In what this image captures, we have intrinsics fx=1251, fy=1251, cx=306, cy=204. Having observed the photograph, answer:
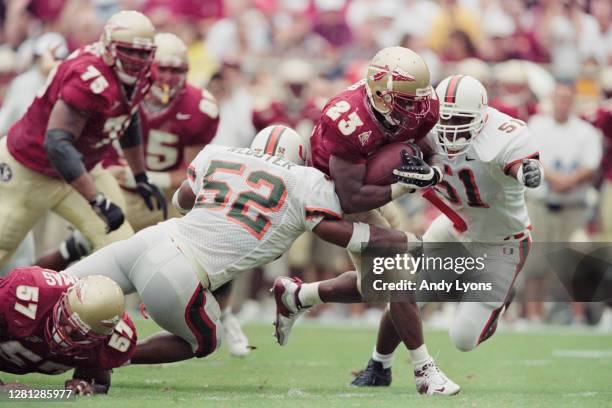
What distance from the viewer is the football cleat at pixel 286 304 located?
6.28 metres

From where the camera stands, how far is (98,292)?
5.37 meters

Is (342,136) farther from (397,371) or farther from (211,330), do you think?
(397,371)

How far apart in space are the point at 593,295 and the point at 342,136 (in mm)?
5557

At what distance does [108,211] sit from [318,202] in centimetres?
160

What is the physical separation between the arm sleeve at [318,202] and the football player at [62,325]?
943 mm

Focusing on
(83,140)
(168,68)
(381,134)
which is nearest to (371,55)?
(168,68)

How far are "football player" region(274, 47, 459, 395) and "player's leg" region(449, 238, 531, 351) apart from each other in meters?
0.61

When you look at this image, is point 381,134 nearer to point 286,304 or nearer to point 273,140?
point 273,140

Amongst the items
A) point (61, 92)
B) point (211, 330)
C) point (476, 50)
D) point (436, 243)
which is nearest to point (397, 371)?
point (436, 243)

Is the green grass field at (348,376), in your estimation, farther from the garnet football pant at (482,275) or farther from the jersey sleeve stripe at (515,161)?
the jersey sleeve stripe at (515,161)

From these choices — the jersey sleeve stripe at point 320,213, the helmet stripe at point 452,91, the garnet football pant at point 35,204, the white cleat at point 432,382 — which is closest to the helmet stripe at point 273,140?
the jersey sleeve stripe at point 320,213

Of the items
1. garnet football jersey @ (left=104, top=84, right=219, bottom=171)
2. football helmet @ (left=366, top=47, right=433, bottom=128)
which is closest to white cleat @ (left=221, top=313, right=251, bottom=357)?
garnet football jersey @ (left=104, top=84, right=219, bottom=171)

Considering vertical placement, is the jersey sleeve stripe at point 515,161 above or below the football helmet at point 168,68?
above

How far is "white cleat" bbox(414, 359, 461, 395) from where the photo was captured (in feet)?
19.7
